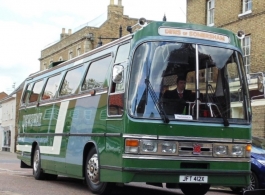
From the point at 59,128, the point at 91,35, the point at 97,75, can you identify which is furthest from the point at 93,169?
the point at 91,35

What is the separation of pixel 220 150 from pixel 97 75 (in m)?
3.21

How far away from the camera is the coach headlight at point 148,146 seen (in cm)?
931

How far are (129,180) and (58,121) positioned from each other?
4.69 meters

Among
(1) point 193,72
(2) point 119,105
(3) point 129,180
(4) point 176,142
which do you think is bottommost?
(3) point 129,180

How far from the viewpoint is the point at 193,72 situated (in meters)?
9.86

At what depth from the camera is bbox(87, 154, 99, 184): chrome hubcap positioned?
10836mm

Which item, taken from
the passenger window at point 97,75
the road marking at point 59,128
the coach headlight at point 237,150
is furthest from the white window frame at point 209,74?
the road marking at point 59,128

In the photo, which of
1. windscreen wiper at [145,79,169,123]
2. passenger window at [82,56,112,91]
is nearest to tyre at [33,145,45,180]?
passenger window at [82,56,112,91]

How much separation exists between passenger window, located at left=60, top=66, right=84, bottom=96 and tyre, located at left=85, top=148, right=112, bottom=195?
6.88 ft

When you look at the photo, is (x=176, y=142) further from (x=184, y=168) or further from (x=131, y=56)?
(x=131, y=56)

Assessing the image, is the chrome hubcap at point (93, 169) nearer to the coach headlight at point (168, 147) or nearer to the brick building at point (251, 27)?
the coach headlight at point (168, 147)

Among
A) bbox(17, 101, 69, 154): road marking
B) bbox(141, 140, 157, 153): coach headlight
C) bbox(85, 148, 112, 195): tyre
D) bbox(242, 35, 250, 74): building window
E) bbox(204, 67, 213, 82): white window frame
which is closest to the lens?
bbox(141, 140, 157, 153): coach headlight

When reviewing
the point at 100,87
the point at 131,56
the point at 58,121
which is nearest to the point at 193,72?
the point at 131,56

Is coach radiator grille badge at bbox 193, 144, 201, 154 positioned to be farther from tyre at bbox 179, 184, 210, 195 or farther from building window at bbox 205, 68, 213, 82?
tyre at bbox 179, 184, 210, 195
